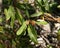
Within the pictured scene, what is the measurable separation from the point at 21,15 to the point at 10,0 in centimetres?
16

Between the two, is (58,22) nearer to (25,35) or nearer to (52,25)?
(52,25)

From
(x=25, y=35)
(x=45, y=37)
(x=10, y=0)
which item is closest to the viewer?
(x=10, y=0)

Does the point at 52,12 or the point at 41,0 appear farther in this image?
the point at 52,12

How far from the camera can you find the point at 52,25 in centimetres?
226

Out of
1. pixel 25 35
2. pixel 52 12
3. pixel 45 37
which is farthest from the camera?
pixel 52 12

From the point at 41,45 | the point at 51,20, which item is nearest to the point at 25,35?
the point at 41,45

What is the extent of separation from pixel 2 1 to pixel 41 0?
1.37ft

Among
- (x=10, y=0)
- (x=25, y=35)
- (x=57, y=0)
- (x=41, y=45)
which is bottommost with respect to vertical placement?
(x=41, y=45)

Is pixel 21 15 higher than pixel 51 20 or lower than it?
higher

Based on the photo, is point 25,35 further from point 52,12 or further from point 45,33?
point 52,12

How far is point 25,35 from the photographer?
2.00 meters

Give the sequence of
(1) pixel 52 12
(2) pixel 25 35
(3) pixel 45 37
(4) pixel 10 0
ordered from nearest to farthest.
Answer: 1. (4) pixel 10 0
2. (2) pixel 25 35
3. (3) pixel 45 37
4. (1) pixel 52 12

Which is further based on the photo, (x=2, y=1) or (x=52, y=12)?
(x=52, y=12)

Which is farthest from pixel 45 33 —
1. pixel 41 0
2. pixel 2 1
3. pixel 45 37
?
pixel 2 1
